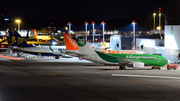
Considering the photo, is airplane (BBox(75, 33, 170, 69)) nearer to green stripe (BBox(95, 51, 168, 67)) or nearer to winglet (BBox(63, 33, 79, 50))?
green stripe (BBox(95, 51, 168, 67))

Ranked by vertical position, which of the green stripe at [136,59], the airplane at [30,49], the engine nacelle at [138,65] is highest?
the airplane at [30,49]

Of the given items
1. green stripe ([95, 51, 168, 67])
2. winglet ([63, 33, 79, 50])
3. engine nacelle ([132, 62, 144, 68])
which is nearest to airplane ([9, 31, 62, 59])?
winglet ([63, 33, 79, 50])

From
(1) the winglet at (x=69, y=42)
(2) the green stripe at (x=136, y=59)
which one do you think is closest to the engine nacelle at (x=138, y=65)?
(2) the green stripe at (x=136, y=59)

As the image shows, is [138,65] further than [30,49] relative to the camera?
No

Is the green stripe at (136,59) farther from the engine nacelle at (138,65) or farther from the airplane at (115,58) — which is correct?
the engine nacelle at (138,65)

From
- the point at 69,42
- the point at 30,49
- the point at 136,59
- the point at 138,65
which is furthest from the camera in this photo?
A: the point at 30,49

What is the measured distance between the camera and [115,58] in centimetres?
4803

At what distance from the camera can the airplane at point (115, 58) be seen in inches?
1853

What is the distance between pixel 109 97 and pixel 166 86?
951 cm

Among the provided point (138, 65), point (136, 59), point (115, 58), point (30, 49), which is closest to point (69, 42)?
point (115, 58)

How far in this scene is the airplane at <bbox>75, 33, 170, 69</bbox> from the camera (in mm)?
47062

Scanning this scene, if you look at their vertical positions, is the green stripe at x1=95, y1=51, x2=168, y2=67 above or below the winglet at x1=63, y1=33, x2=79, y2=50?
below

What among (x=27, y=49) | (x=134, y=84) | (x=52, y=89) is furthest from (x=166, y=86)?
(x=27, y=49)

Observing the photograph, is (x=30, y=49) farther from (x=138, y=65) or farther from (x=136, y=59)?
(x=138, y=65)
